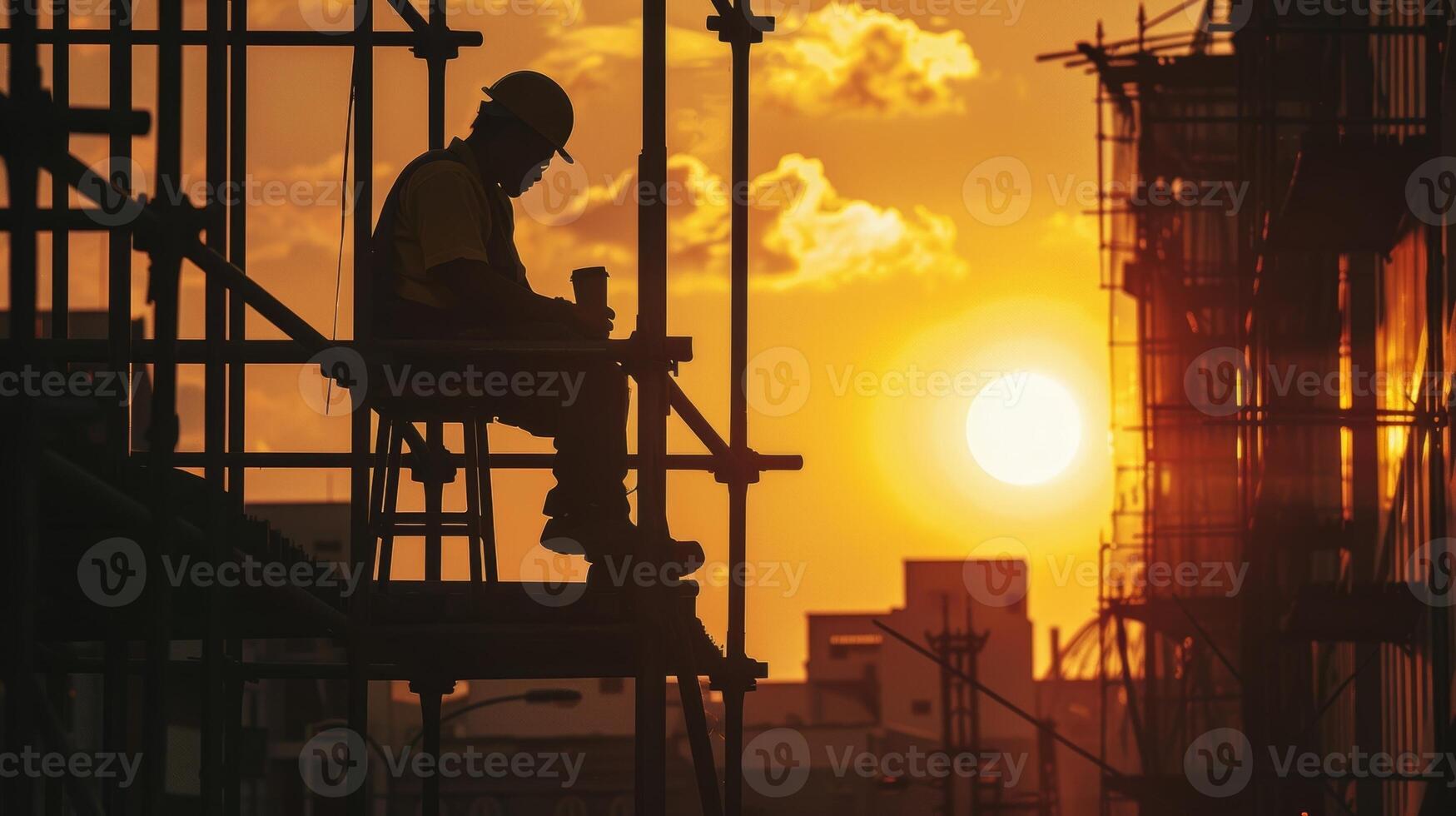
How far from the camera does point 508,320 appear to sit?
27.3 feet

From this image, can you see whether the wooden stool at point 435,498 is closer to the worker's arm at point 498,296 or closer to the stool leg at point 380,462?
the stool leg at point 380,462

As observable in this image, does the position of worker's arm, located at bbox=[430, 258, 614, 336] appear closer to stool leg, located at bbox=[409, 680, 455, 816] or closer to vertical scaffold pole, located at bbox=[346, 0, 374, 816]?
vertical scaffold pole, located at bbox=[346, 0, 374, 816]

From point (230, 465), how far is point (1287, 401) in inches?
740

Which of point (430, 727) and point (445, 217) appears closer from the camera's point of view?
point (445, 217)

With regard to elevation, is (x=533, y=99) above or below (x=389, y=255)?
above

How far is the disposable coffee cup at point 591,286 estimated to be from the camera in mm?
8672

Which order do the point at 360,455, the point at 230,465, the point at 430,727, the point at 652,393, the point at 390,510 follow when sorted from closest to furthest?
the point at 652,393 < the point at 360,455 < the point at 390,510 < the point at 230,465 < the point at 430,727

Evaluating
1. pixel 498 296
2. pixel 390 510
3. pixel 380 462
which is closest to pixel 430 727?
pixel 390 510

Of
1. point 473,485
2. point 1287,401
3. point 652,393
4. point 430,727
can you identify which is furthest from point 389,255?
point 1287,401

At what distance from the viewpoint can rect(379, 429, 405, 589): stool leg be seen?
918cm

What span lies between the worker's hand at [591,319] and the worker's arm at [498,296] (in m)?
0.02

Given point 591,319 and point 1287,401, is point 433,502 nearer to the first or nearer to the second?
point 591,319

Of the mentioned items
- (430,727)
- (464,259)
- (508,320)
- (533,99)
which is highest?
(533,99)

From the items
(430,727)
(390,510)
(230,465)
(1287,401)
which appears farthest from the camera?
(1287,401)
